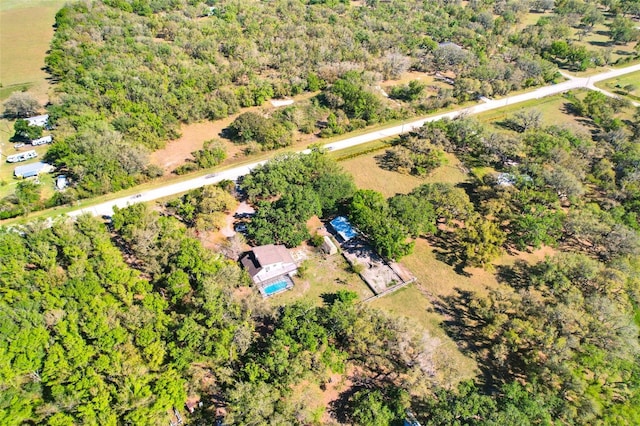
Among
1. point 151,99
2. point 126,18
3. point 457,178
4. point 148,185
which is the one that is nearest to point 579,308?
point 457,178

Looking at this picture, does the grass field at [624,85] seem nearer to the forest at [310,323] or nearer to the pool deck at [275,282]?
the forest at [310,323]

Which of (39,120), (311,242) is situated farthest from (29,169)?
(311,242)

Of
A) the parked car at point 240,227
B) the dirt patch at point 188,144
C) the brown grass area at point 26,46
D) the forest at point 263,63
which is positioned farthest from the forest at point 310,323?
the brown grass area at point 26,46

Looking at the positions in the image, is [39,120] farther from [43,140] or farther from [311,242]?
[311,242]

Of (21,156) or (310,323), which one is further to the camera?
(21,156)

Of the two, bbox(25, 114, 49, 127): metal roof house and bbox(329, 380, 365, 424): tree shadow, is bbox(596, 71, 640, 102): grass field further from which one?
bbox(25, 114, 49, 127): metal roof house

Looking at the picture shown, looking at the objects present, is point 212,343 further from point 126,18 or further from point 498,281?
point 126,18

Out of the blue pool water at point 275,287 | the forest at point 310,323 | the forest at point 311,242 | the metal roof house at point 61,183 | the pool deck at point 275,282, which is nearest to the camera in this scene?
the forest at point 310,323
